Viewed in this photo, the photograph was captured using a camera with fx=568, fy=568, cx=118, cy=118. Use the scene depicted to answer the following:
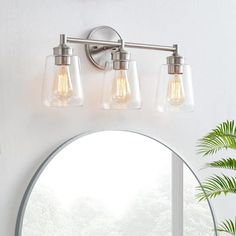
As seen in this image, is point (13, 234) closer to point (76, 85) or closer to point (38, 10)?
point (76, 85)

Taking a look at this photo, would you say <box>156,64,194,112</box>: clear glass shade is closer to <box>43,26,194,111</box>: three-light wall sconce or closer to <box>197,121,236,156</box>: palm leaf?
<box>43,26,194,111</box>: three-light wall sconce

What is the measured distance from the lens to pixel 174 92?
1.69m

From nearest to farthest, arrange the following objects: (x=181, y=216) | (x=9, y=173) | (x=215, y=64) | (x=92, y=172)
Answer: (x=9, y=173) < (x=92, y=172) < (x=181, y=216) < (x=215, y=64)

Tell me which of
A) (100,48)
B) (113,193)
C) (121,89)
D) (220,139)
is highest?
(100,48)

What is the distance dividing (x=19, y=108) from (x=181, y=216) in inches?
25.6

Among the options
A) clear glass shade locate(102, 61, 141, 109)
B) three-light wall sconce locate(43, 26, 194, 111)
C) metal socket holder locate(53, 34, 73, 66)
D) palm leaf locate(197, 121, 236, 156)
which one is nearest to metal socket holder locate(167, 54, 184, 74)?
three-light wall sconce locate(43, 26, 194, 111)

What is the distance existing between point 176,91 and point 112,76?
0.66 ft

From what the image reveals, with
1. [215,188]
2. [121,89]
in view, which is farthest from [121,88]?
[215,188]

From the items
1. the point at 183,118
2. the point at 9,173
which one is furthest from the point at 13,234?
the point at 183,118

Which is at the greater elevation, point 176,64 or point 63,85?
point 176,64

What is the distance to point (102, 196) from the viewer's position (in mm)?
1664

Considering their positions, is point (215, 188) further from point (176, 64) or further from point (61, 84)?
point (61, 84)

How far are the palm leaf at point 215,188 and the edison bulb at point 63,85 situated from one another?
52cm

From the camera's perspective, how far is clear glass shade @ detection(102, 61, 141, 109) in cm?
161
